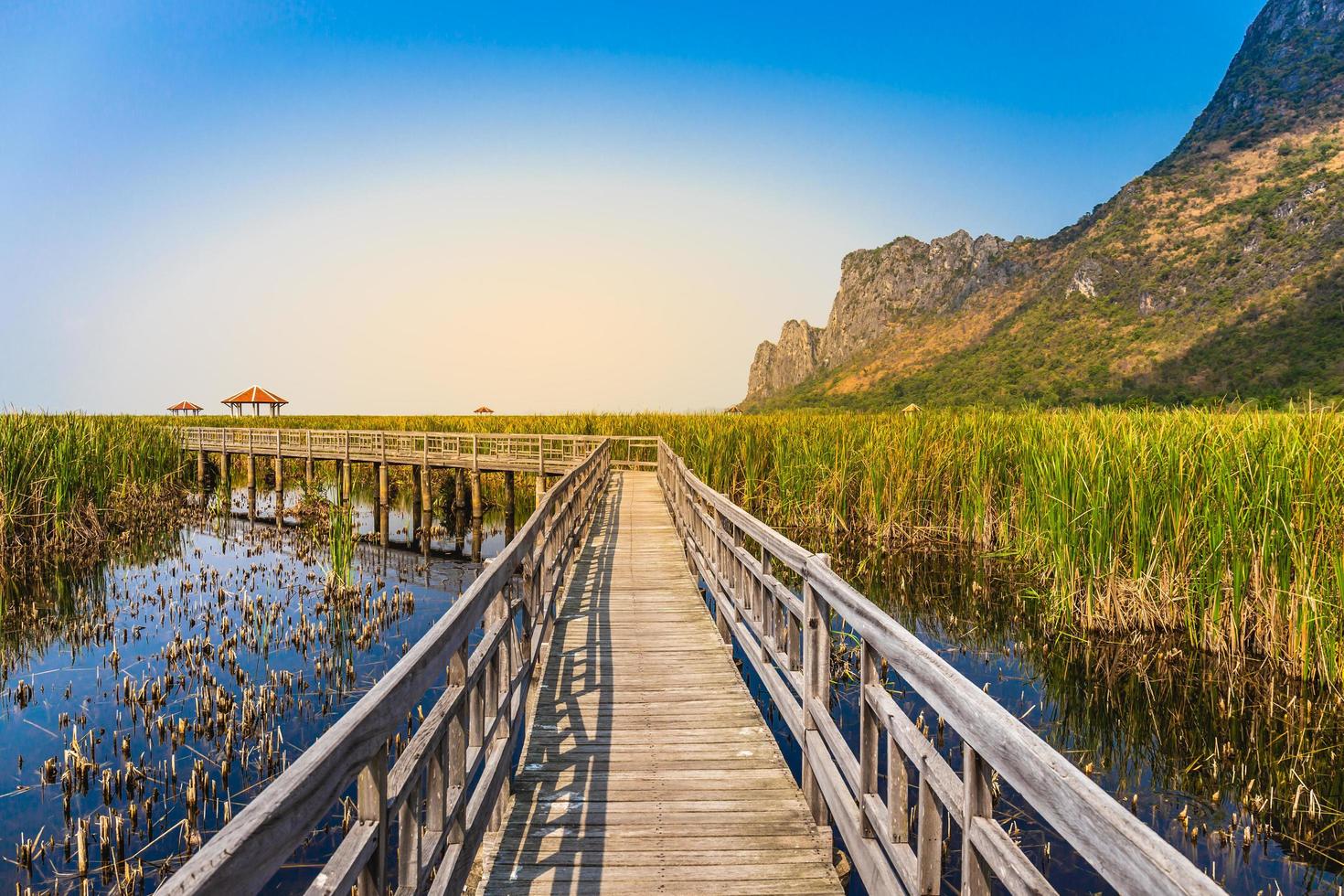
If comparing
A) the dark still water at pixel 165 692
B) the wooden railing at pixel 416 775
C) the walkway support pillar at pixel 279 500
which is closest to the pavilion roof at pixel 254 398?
the walkway support pillar at pixel 279 500

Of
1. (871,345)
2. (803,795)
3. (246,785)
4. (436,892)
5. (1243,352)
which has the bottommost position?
(246,785)

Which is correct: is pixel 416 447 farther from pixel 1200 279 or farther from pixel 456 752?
pixel 1200 279

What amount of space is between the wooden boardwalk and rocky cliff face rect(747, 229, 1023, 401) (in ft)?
392

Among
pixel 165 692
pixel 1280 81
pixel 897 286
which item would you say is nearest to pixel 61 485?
pixel 165 692

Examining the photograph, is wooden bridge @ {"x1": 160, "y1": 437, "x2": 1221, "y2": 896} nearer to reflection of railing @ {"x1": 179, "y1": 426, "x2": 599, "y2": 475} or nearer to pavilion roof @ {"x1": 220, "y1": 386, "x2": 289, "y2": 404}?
reflection of railing @ {"x1": 179, "y1": 426, "x2": 599, "y2": 475}

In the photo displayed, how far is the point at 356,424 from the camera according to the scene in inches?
1720

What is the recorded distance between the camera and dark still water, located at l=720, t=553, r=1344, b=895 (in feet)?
16.7

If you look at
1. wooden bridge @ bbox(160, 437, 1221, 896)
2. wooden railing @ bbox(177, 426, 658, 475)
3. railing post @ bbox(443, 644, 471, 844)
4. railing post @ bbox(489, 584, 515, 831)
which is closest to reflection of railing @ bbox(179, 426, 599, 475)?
wooden railing @ bbox(177, 426, 658, 475)

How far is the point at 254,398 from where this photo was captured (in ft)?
Result: 174

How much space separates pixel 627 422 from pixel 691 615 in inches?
971

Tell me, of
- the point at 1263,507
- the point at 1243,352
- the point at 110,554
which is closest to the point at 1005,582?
the point at 1263,507

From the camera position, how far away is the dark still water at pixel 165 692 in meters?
5.47

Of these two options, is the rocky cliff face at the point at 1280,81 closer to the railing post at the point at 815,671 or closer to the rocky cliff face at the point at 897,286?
the rocky cliff face at the point at 897,286

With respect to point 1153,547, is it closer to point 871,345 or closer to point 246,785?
point 246,785
